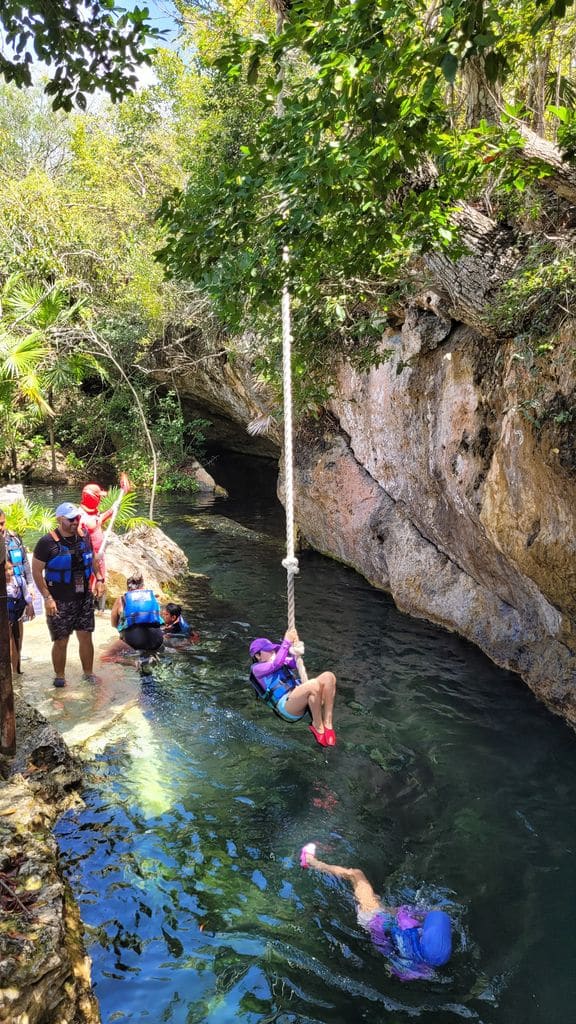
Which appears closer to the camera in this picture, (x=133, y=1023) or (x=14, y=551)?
(x=133, y=1023)

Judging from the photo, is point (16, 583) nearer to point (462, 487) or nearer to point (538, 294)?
point (462, 487)

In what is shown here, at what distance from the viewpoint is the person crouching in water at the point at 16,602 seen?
7.07m

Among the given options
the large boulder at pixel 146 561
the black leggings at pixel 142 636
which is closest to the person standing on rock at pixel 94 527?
the black leggings at pixel 142 636

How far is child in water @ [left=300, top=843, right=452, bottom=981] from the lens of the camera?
14.4 ft

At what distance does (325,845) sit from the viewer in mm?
5621

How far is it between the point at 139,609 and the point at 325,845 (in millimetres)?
3999

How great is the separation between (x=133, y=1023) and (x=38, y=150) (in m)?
37.0

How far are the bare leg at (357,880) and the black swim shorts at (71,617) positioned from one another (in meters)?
3.65

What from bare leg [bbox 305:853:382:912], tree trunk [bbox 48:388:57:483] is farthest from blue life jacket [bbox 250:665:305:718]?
tree trunk [bbox 48:388:57:483]

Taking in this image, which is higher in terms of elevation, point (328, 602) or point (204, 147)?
point (204, 147)

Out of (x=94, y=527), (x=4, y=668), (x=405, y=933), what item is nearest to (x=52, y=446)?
(x=94, y=527)

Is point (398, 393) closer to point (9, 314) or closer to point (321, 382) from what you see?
point (321, 382)

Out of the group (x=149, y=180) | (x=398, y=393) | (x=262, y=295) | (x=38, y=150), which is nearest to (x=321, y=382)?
(x=398, y=393)

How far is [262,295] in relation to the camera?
187 inches
